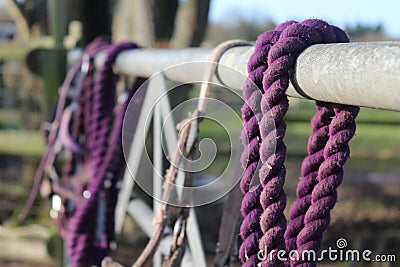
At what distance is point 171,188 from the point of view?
3.49ft

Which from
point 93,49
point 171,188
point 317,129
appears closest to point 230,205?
point 171,188

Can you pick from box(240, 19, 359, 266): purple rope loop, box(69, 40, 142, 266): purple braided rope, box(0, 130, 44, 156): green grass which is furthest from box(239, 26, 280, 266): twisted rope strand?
box(0, 130, 44, 156): green grass

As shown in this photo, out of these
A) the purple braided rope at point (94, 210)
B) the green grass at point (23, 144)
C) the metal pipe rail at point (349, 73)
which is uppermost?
the metal pipe rail at point (349, 73)

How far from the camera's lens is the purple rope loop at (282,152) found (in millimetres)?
739

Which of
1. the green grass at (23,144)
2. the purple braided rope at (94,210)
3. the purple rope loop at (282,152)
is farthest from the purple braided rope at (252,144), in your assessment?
the green grass at (23,144)

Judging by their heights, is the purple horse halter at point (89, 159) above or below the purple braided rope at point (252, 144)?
below

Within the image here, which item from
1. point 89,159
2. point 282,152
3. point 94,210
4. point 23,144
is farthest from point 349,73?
point 23,144

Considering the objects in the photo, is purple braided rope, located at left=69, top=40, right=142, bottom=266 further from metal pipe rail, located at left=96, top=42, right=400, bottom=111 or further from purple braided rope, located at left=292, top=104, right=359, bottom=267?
purple braided rope, located at left=292, top=104, right=359, bottom=267

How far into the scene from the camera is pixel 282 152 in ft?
2.46

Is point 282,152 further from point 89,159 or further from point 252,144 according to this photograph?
point 89,159

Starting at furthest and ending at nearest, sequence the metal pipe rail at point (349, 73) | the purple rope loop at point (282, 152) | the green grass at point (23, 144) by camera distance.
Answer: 1. the green grass at point (23, 144)
2. the purple rope loop at point (282, 152)
3. the metal pipe rail at point (349, 73)

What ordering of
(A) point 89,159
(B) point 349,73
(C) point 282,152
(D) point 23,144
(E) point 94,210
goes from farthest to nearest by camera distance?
(D) point 23,144
(A) point 89,159
(E) point 94,210
(C) point 282,152
(B) point 349,73

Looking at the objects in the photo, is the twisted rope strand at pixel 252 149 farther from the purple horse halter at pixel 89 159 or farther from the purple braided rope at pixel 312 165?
the purple horse halter at pixel 89 159

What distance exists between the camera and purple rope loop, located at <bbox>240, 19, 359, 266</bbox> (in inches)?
29.1
